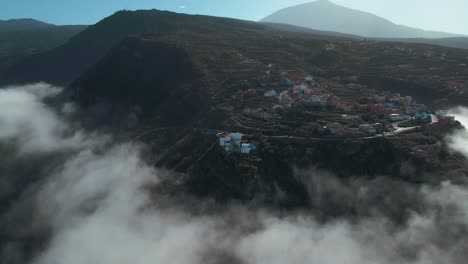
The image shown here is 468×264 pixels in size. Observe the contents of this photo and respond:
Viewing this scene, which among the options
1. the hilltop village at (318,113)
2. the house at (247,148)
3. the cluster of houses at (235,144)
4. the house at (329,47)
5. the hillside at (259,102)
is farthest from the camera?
the house at (329,47)

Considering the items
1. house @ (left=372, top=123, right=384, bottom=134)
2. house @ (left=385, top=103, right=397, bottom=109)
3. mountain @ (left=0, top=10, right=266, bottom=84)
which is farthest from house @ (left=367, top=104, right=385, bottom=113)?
mountain @ (left=0, top=10, right=266, bottom=84)

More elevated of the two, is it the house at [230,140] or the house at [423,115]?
the house at [423,115]

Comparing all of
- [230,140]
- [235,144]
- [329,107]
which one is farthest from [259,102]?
[235,144]

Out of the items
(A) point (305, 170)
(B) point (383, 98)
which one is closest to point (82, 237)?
(A) point (305, 170)

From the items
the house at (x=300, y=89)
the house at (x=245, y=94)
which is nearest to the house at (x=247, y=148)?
the house at (x=245, y=94)

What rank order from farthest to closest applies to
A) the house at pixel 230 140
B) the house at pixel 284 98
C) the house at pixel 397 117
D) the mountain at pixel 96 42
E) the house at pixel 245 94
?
the mountain at pixel 96 42 → the house at pixel 245 94 → the house at pixel 284 98 → the house at pixel 397 117 → the house at pixel 230 140

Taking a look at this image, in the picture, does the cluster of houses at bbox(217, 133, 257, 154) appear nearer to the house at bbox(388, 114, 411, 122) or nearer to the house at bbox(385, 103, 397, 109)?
the house at bbox(388, 114, 411, 122)

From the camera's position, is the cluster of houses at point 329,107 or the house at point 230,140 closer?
the house at point 230,140

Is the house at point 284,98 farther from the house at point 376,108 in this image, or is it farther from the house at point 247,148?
the house at point 247,148
